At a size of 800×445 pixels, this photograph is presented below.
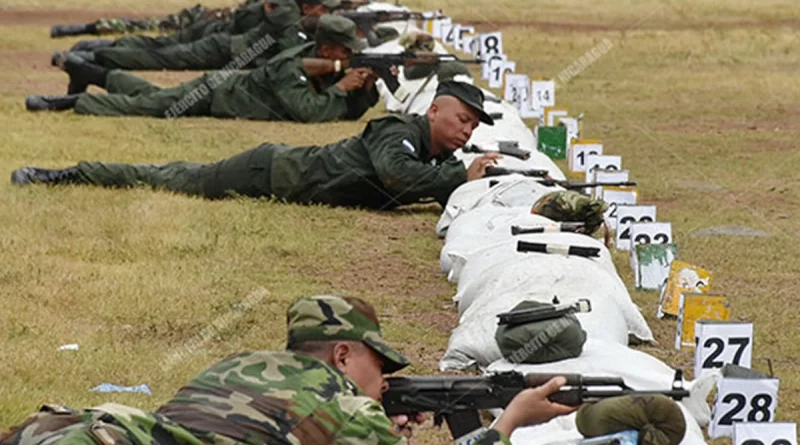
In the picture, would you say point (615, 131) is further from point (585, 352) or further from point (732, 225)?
point (585, 352)

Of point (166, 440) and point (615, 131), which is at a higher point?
point (166, 440)

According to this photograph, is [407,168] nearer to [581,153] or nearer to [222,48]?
[581,153]

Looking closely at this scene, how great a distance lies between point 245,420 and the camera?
4473 millimetres

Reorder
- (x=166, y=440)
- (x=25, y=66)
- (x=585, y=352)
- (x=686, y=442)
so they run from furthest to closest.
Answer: (x=25, y=66)
(x=585, y=352)
(x=686, y=442)
(x=166, y=440)

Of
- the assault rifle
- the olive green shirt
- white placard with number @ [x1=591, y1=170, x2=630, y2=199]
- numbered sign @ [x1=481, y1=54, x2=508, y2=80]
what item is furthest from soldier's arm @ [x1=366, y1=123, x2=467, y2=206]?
numbered sign @ [x1=481, y1=54, x2=508, y2=80]

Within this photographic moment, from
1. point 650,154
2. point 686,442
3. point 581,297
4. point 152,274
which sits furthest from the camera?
point 650,154

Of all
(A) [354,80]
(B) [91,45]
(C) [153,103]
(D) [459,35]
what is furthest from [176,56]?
(A) [354,80]

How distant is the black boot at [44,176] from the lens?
11633mm

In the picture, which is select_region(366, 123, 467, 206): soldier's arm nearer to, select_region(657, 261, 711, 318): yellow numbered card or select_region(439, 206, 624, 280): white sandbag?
select_region(439, 206, 624, 280): white sandbag

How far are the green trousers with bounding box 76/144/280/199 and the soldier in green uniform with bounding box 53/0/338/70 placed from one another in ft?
19.5

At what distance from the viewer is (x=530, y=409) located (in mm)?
5055

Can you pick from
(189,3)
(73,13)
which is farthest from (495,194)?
(189,3)

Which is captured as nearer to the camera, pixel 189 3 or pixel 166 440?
pixel 166 440

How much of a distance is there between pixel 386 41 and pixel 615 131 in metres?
3.17
